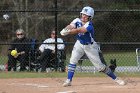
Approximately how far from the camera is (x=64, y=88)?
10.7 meters

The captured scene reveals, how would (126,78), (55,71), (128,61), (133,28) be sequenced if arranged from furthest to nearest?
(133,28) → (128,61) → (55,71) → (126,78)

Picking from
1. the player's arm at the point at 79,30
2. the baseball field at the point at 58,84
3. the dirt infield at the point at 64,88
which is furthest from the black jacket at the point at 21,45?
the player's arm at the point at 79,30

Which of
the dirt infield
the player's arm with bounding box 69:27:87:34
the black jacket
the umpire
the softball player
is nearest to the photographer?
the dirt infield

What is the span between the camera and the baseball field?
10.3 meters

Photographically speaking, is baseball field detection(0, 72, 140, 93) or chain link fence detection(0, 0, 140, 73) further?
chain link fence detection(0, 0, 140, 73)

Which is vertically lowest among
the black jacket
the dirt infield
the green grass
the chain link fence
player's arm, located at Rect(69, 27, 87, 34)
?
the dirt infield

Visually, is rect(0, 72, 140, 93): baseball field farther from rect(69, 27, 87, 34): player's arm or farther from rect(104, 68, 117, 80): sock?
rect(69, 27, 87, 34): player's arm

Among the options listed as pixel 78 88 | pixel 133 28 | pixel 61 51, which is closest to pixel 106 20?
pixel 133 28

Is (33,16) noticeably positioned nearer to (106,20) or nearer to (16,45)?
(106,20)

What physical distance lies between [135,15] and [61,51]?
17.6 feet

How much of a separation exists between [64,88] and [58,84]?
2.35 feet

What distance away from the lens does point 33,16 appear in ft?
65.3

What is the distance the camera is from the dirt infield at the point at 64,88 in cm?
1021

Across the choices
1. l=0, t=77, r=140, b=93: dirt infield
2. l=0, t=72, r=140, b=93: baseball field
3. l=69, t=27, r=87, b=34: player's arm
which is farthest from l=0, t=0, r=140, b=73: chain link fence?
l=69, t=27, r=87, b=34: player's arm
